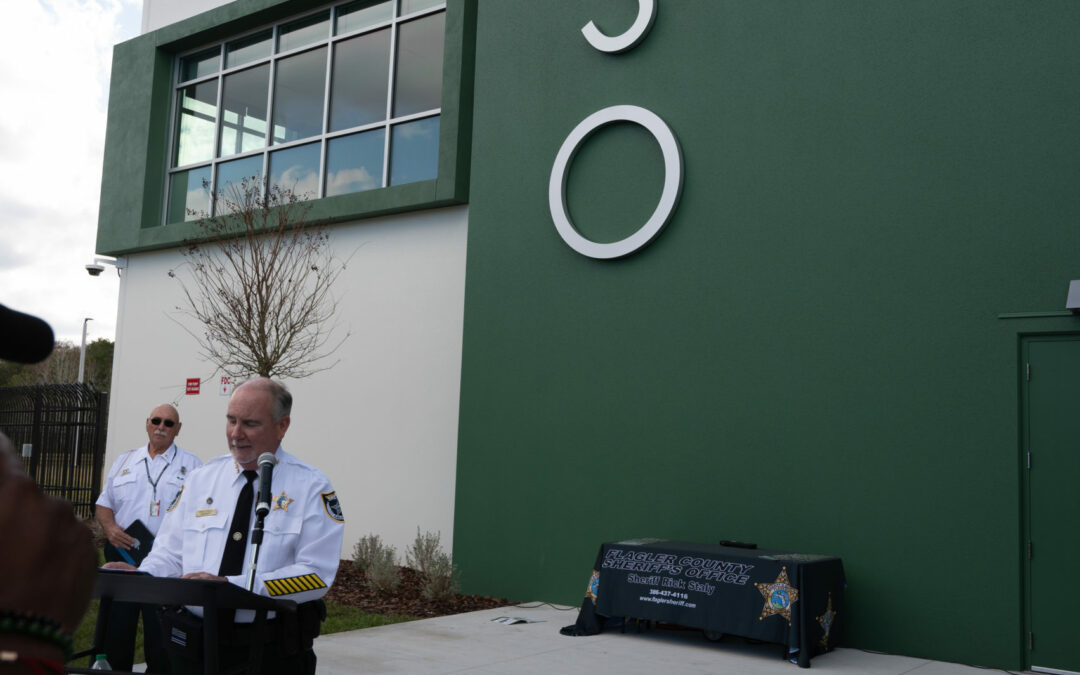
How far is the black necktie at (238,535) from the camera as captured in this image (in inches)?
140

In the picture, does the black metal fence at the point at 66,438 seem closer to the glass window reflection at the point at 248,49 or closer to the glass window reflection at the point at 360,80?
the glass window reflection at the point at 248,49

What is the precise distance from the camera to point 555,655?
23.4 feet

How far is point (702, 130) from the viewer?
8.84m

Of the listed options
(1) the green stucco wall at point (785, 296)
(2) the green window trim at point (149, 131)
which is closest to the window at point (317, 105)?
(2) the green window trim at point (149, 131)

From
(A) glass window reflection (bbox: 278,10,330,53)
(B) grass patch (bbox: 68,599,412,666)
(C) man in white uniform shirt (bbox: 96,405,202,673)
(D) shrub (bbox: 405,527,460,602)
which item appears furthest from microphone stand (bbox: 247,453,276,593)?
(A) glass window reflection (bbox: 278,10,330,53)

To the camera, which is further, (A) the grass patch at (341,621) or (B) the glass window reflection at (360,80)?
(B) the glass window reflection at (360,80)

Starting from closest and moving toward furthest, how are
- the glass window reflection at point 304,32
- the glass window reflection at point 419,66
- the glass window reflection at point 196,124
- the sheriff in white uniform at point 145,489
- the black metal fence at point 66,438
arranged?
the sheriff in white uniform at point 145,489, the glass window reflection at point 419,66, the glass window reflection at point 304,32, the glass window reflection at point 196,124, the black metal fence at point 66,438

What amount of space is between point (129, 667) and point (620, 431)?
477 centimetres

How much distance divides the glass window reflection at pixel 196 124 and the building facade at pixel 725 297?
3054mm

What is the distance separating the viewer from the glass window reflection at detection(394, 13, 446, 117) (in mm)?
11844

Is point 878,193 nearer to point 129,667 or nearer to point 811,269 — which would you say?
point 811,269

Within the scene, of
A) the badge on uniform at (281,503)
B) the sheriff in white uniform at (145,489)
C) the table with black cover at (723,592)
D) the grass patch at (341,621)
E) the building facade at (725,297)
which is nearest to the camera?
the badge on uniform at (281,503)

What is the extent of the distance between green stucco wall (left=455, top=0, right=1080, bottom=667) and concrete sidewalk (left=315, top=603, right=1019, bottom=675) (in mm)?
687

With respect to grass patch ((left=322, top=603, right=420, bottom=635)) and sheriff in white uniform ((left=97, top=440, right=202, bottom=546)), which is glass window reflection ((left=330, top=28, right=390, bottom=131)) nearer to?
grass patch ((left=322, top=603, right=420, bottom=635))
